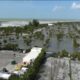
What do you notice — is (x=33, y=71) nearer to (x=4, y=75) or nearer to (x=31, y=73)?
(x=31, y=73)

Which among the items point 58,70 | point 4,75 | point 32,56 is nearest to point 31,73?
point 4,75

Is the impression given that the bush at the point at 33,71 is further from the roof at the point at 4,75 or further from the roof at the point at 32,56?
the roof at the point at 4,75

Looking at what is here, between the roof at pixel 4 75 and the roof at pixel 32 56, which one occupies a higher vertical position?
the roof at pixel 32 56

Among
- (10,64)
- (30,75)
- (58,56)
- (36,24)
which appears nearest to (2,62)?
(10,64)

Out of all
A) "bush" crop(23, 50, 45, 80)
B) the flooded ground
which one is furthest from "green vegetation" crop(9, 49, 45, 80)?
the flooded ground

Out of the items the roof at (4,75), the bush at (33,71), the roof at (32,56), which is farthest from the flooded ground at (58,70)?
the roof at (4,75)

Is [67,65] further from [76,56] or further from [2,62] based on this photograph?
[2,62]

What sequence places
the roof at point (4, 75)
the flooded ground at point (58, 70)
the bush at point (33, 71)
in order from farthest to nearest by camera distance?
the flooded ground at point (58, 70) → the roof at point (4, 75) → the bush at point (33, 71)

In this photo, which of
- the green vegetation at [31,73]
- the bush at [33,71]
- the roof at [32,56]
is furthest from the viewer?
the roof at [32,56]

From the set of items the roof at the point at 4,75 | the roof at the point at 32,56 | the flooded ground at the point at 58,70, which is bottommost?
the flooded ground at the point at 58,70

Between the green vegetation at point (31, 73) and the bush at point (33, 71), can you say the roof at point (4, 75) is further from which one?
the bush at point (33, 71)

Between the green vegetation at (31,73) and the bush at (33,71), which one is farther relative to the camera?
the bush at (33,71)
